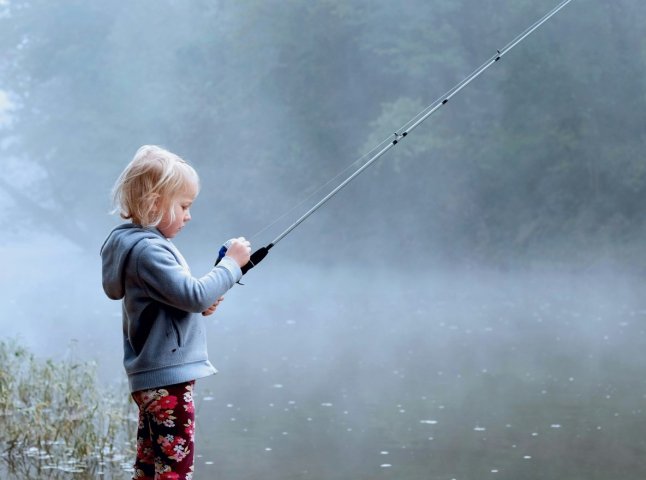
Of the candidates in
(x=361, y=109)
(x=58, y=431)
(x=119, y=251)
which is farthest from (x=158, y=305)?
(x=361, y=109)

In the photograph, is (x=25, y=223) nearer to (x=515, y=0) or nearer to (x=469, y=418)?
(x=515, y=0)

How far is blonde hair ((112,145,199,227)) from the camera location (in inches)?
86.2

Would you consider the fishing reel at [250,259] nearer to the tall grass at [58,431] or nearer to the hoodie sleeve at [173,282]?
the hoodie sleeve at [173,282]

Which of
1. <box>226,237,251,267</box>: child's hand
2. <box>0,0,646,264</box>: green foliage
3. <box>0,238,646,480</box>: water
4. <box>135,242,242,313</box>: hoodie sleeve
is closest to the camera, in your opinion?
<box>135,242,242,313</box>: hoodie sleeve

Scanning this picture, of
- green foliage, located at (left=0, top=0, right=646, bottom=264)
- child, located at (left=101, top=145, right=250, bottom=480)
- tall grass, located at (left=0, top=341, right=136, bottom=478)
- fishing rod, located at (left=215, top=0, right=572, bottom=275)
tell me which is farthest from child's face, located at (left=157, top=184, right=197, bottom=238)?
green foliage, located at (left=0, top=0, right=646, bottom=264)

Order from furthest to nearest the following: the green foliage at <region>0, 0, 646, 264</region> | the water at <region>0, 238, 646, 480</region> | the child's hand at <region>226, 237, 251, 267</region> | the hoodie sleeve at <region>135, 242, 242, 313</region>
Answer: the green foliage at <region>0, 0, 646, 264</region>
the water at <region>0, 238, 646, 480</region>
the child's hand at <region>226, 237, 251, 267</region>
the hoodie sleeve at <region>135, 242, 242, 313</region>

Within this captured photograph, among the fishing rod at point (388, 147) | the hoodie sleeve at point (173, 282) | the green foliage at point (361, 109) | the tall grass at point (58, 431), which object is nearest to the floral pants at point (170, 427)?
the hoodie sleeve at point (173, 282)

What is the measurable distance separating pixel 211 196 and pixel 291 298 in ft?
21.0

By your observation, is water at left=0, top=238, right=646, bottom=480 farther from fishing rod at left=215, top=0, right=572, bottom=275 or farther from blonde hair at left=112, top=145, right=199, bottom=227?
blonde hair at left=112, top=145, right=199, bottom=227

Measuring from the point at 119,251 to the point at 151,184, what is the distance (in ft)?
0.47

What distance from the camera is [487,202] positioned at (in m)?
14.3

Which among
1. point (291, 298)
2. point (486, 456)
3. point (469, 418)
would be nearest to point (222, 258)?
point (486, 456)

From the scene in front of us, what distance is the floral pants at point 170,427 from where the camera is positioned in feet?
7.21

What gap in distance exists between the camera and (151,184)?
2.19 metres
